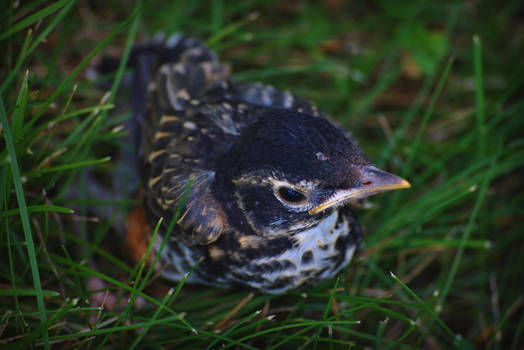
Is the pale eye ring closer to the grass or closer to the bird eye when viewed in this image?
the bird eye

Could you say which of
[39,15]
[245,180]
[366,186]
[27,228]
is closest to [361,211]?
[366,186]

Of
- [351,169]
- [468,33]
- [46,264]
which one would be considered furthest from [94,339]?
[468,33]

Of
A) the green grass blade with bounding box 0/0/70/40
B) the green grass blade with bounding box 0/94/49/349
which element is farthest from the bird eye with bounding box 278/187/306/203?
the green grass blade with bounding box 0/0/70/40

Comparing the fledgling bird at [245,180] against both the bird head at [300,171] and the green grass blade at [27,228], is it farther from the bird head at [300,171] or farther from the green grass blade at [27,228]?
the green grass blade at [27,228]

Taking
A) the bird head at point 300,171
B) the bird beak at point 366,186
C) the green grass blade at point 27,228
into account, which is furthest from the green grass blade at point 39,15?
the bird beak at point 366,186

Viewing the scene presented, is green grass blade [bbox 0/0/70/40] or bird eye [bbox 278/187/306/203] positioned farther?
green grass blade [bbox 0/0/70/40]

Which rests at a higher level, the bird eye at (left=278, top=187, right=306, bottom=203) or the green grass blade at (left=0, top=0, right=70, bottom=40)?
the green grass blade at (left=0, top=0, right=70, bottom=40)
